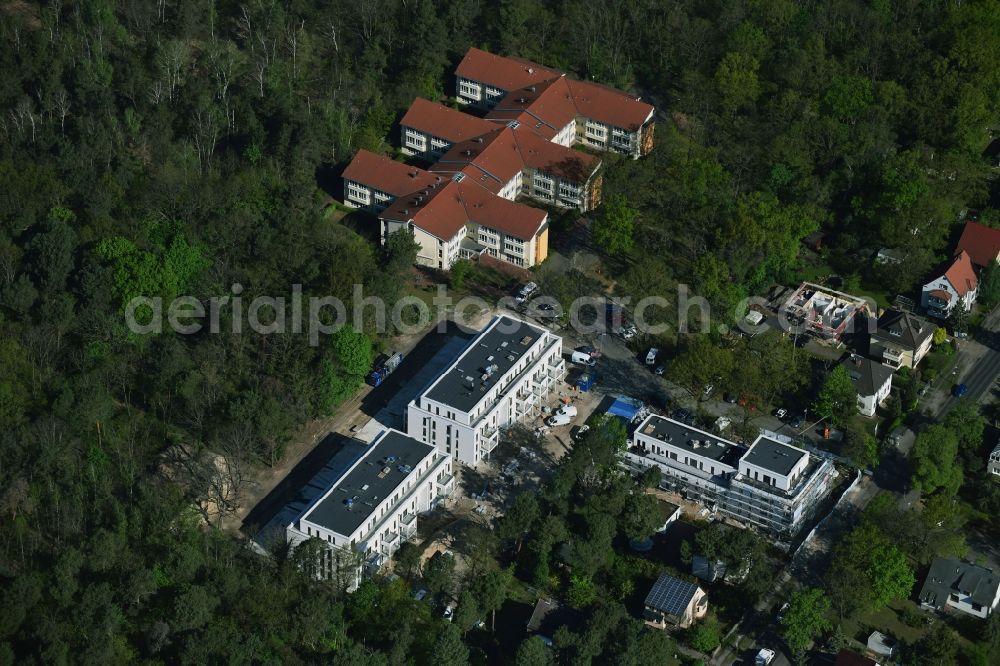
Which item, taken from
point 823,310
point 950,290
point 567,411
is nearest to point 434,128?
point 567,411

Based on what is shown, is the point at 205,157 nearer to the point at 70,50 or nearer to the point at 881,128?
the point at 70,50

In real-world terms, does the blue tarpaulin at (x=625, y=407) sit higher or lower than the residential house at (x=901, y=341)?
lower

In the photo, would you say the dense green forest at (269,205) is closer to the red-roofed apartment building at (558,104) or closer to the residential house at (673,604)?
the red-roofed apartment building at (558,104)

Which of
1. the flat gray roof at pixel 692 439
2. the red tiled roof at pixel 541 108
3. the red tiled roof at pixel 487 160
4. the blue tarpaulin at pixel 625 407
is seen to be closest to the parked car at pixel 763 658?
the flat gray roof at pixel 692 439

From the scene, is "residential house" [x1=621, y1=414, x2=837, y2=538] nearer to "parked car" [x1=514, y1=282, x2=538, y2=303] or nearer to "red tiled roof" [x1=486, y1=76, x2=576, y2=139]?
"parked car" [x1=514, y1=282, x2=538, y2=303]

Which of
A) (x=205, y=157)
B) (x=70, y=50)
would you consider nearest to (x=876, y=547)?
(x=205, y=157)

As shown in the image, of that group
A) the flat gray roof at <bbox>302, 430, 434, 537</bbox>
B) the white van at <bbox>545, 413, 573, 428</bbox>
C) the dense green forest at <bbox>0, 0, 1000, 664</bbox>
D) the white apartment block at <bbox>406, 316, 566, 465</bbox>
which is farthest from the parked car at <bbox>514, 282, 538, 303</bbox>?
the flat gray roof at <bbox>302, 430, 434, 537</bbox>

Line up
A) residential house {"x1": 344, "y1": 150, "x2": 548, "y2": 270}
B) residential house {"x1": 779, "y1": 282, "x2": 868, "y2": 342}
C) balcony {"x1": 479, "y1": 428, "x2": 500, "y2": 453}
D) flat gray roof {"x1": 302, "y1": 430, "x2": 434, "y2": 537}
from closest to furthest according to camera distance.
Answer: flat gray roof {"x1": 302, "y1": 430, "x2": 434, "y2": 537}, balcony {"x1": 479, "y1": 428, "x2": 500, "y2": 453}, residential house {"x1": 779, "y1": 282, "x2": 868, "y2": 342}, residential house {"x1": 344, "y1": 150, "x2": 548, "y2": 270}
